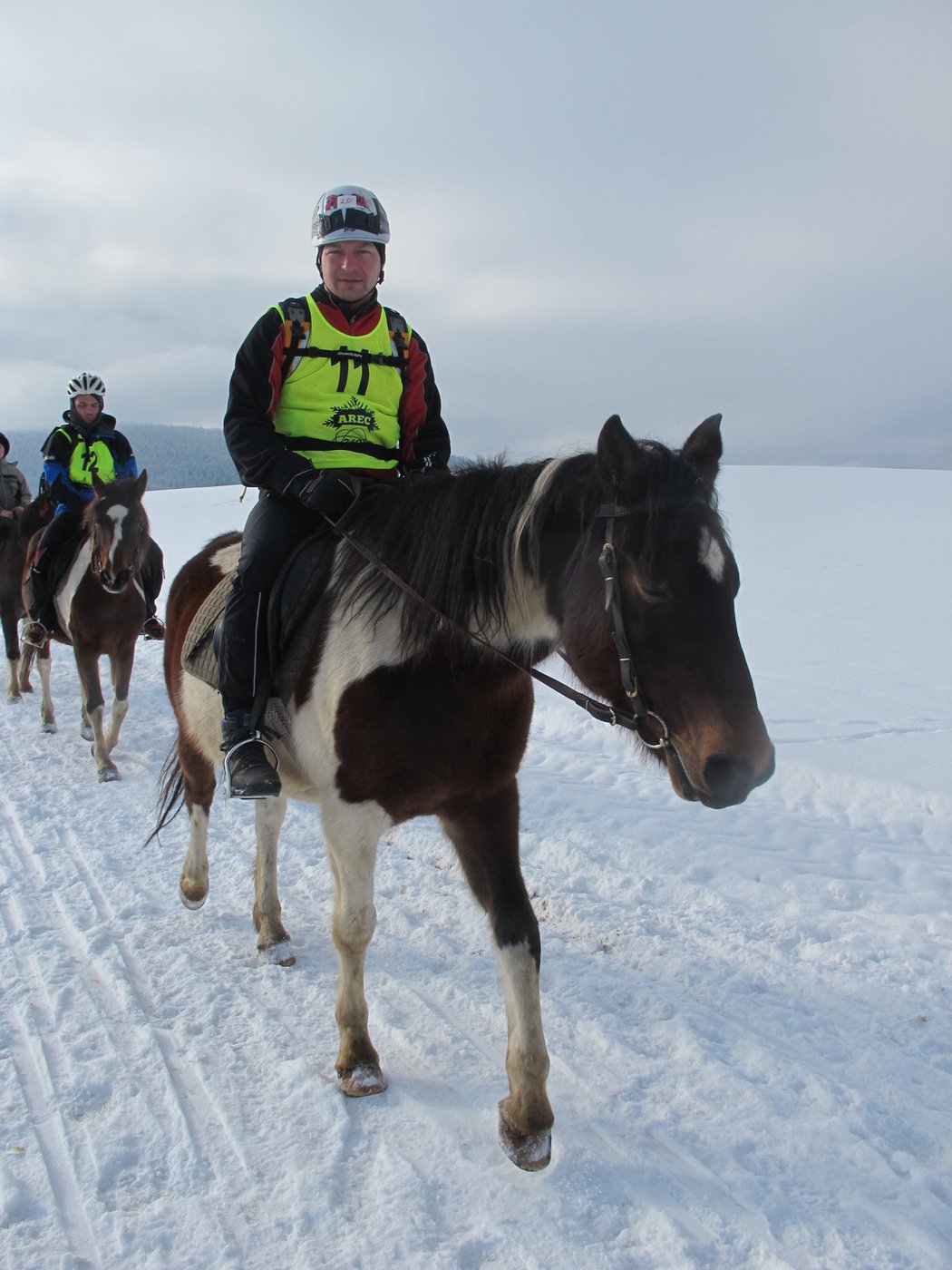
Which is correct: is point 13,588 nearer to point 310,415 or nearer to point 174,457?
point 310,415

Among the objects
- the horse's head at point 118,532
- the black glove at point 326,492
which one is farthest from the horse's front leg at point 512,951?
the horse's head at point 118,532

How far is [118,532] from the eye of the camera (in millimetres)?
7801

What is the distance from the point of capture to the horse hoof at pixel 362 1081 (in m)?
3.29

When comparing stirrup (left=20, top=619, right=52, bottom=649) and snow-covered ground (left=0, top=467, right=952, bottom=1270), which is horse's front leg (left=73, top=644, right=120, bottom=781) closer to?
snow-covered ground (left=0, top=467, right=952, bottom=1270)

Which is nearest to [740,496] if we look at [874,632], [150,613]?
[874,632]

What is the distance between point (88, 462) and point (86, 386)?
0.87 metres

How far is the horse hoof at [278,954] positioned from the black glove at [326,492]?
2.37m

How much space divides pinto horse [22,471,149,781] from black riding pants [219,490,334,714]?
452 cm

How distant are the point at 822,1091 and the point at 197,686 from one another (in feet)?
11.3

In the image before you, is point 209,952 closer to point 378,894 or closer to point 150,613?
point 378,894

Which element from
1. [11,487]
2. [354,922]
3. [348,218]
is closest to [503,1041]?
[354,922]

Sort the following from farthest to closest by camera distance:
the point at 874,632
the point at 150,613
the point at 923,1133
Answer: the point at 874,632
the point at 150,613
the point at 923,1133

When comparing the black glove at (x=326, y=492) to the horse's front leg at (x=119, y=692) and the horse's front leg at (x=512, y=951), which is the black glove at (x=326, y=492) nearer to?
the horse's front leg at (x=512, y=951)

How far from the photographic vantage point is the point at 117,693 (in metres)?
8.25
